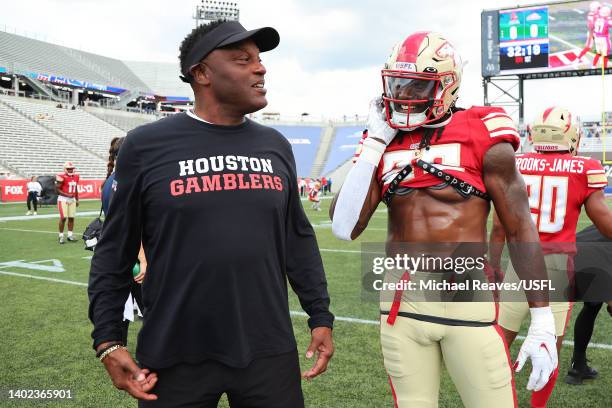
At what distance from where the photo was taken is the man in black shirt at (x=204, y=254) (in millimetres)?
1795

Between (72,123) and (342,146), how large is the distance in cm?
2245

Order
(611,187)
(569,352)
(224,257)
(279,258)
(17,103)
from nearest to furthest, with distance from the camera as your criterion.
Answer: (224,257) → (279,258) → (569,352) → (611,187) → (17,103)

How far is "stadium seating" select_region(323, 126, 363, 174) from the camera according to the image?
45.2 m

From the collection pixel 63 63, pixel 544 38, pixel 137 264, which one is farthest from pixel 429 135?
pixel 63 63

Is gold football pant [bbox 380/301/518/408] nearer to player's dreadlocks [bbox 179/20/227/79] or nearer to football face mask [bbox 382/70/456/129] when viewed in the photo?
football face mask [bbox 382/70/456/129]

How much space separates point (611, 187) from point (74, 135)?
31201 millimetres

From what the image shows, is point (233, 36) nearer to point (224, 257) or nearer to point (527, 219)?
point (224, 257)

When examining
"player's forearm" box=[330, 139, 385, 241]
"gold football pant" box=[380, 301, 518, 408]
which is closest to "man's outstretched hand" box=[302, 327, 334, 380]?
"gold football pant" box=[380, 301, 518, 408]

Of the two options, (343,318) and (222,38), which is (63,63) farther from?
(222,38)

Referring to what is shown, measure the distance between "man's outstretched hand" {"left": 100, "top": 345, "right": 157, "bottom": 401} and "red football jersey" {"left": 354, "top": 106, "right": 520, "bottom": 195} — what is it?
1189mm

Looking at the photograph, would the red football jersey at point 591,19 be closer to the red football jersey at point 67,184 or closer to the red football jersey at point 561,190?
the red football jersey at point 67,184

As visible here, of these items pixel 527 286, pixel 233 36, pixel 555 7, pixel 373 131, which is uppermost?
pixel 555 7

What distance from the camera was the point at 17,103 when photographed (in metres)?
34.1

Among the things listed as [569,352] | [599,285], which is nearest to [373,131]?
[599,285]
